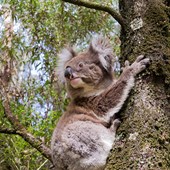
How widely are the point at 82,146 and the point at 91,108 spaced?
1.71 feet

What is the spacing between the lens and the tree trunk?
7.54 feet

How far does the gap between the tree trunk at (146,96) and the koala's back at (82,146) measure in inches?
13.0

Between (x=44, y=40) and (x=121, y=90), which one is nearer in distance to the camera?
(x=121, y=90)

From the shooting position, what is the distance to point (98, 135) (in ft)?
10.1

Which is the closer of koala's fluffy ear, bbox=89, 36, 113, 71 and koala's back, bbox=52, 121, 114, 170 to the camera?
koala's back, bbox=52, 121, 114, 170

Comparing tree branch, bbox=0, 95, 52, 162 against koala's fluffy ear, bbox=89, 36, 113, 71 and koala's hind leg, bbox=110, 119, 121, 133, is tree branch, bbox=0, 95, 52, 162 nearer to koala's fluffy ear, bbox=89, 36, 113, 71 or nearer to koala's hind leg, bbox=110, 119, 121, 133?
koala's hind leg, bbox=110, 119, 121, 133

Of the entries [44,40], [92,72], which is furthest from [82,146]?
[44,40]

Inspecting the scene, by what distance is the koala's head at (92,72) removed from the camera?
3711mm

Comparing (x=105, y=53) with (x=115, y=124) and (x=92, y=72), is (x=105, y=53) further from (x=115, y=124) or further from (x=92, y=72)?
(x=115, y=124)

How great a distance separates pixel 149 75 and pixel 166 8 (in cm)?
66

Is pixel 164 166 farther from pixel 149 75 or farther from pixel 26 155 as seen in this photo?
pixel 26 155

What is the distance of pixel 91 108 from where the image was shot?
3465 millimetres

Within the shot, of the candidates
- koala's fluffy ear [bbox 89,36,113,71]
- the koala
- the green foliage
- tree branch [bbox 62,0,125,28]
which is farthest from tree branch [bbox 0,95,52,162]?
the green foliage

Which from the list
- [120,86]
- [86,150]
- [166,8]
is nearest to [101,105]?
[120,86]
